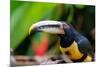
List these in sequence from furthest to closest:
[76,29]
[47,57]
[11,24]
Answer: [76,29] → [47,57] → [11,24]

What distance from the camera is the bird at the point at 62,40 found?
164 centimetres

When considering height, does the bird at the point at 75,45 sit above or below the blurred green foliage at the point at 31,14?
below

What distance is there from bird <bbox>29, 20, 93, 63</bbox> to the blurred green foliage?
5 centimetres

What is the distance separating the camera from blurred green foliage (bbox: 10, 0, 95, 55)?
5.15 feet

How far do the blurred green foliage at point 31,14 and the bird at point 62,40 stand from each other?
5 centimetres

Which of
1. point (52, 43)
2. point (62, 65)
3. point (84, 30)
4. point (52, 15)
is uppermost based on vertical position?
point (52, 15)

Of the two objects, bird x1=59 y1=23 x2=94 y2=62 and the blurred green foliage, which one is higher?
the blurred green foliage

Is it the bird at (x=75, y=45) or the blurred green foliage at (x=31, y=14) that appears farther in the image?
the bird at (x=75, y=45)

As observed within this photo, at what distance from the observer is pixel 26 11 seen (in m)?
1.61

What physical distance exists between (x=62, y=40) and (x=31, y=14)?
1.16 feet

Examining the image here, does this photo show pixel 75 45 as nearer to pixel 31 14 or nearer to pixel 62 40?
pixel 62 40

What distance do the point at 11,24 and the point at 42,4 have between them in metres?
0.32
